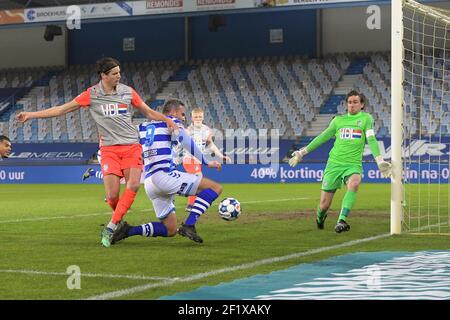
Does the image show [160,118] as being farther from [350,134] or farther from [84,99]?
[350,134]

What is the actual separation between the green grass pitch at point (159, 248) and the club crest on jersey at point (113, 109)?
4.76 feet

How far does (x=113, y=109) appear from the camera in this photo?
873 centimetres

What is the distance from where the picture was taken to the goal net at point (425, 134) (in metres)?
10.8

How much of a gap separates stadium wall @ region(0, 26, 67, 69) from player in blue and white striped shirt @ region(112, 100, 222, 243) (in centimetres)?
3436

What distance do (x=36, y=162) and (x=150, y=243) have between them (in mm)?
24555

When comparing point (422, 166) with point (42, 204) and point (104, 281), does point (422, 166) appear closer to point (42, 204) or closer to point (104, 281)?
point (42, 204)

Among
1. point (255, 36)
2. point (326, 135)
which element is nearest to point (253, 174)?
point (255, 36)

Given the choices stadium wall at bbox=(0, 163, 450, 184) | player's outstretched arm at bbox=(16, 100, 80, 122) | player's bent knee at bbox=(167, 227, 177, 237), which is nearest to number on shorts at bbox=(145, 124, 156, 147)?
player's outstretched arm at bbox=(16, 100, 80, 122)

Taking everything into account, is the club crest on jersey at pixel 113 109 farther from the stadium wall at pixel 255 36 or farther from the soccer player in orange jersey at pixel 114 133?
the stadium wall at pixel 255 36

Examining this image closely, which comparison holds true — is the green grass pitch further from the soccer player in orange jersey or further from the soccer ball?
the soccer player in orange jersey

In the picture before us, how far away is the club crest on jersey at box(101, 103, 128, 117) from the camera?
Result: 8703 millimetres

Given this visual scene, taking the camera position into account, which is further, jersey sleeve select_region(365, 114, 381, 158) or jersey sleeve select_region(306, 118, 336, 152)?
jersey sleeve select_region(306, 118, 336, 152)

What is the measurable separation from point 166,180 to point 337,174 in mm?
2751
